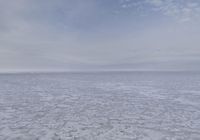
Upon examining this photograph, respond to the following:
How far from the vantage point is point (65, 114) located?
7.73 metres

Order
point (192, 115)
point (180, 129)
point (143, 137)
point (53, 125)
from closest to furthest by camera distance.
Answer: point (143, 137) → point (180, 129) → point (53, 125) → point (192, 115)

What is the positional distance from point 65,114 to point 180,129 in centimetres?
487

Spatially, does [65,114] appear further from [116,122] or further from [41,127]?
[116,122]

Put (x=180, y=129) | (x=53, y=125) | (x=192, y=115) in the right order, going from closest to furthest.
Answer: (x=180, y=129) → (x=53, y=125) → (x=192, y=115)

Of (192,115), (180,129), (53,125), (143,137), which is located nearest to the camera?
(143,137)

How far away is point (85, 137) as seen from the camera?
16.4 feet

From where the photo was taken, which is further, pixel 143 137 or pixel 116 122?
pixel 116 122

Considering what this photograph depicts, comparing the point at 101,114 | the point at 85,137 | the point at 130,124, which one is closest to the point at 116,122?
the point at 130,124

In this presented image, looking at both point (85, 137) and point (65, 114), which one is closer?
point (85, 137)

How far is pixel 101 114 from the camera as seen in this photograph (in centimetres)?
770

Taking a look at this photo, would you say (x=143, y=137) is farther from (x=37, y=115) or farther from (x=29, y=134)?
(x=37, y=115)

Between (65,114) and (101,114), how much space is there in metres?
1.70

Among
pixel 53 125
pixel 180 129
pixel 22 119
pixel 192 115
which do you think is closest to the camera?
pixel 180 129

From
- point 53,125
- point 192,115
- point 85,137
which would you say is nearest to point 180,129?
point 192,115
